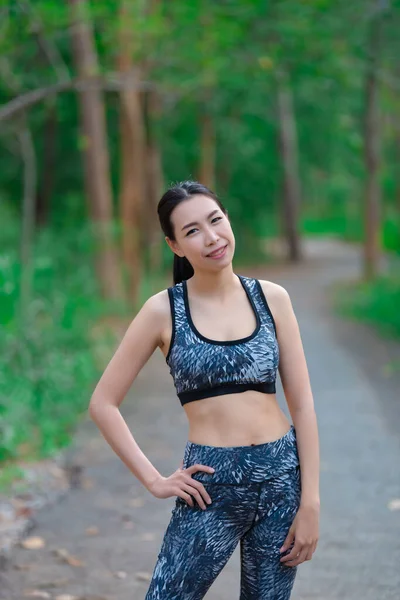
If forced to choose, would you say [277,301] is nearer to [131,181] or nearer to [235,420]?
[235,420]

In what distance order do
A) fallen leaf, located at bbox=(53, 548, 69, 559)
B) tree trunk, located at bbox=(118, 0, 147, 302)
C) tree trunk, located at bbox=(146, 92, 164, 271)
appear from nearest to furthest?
fallen leaf, located at bbox=(53, 548, 69, 559) → tree trunk, located at bbox=(118, 0, 147, 302) → tree trunk, located at bbox=(146, 92, 164, 271)

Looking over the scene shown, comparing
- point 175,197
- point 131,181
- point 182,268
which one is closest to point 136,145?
point 131,181

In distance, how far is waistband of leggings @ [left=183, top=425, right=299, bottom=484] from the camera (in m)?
2.66

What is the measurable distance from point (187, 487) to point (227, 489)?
113 millimetres

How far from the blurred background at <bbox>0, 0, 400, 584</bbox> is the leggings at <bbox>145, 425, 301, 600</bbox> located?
3975 millimetres

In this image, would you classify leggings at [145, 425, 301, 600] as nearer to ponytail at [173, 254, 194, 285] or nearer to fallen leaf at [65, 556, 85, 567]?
ponytail at [173, 254, 194, 285]

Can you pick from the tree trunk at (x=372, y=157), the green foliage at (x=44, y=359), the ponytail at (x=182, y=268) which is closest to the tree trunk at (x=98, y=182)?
the green foliage at (x=44, y=359)

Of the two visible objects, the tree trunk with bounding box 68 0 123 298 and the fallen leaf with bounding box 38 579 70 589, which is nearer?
the fallen leaf with bounding box 38 579 70 589

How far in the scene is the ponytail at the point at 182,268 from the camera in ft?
9.70

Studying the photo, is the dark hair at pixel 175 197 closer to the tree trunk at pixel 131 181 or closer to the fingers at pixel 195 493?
the fingers at pixel 195 493

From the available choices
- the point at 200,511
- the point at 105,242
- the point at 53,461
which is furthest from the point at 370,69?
the point at 200,511

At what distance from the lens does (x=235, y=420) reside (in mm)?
2672

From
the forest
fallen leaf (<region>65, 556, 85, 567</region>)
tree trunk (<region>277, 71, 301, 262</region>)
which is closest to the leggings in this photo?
fallen leaf (<region>65, 556, 85, 567</region>)

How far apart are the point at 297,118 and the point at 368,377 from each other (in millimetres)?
23406
